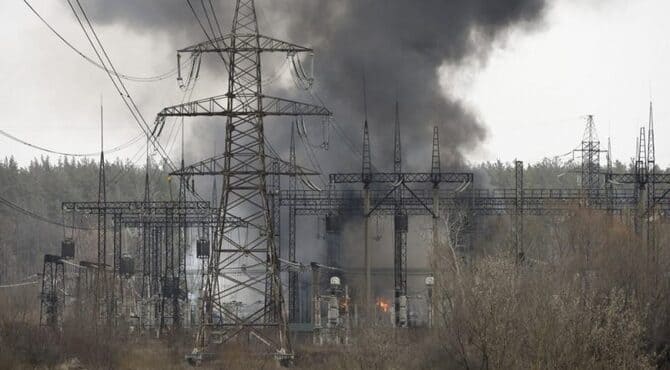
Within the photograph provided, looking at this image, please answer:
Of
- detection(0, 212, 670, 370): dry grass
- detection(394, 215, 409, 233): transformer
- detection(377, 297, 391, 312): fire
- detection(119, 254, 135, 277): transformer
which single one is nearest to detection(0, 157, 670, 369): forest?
detection(0, 212, 670, 370): dry grass

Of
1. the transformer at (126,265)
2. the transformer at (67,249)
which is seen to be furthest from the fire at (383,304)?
the transformer at (67,249)

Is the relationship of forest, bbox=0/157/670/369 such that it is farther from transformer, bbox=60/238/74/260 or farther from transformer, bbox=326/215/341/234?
transformer, bbox=326/215/341/234

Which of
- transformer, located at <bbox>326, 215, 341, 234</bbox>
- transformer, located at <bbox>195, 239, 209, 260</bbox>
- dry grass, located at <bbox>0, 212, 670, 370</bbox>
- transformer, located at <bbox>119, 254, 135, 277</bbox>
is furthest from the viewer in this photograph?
transformer, located at <bbox>119, 254, 135, 277</bbox>

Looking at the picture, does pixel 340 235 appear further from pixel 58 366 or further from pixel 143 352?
pixel 58 366

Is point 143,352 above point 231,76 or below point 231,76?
below

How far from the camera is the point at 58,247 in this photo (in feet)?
386

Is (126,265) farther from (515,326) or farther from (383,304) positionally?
(515,326)

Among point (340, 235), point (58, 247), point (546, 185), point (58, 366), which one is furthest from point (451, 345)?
point (546, 185)

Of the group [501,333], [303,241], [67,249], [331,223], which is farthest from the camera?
[303,241]

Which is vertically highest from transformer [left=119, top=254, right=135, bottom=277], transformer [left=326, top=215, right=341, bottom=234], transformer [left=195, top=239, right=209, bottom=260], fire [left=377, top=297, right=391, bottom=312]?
transformer [left=326, top=215, right=341, bottom=234]

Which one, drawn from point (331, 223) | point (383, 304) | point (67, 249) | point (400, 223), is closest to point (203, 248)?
point (331, 223)

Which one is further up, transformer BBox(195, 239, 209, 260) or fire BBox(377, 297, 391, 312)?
transformer BBox(195, 239, 209, 260)

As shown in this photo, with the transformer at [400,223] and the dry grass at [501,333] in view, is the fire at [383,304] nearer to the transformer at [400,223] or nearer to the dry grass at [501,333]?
the transformer at [400,223]

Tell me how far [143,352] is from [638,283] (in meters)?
19.4
